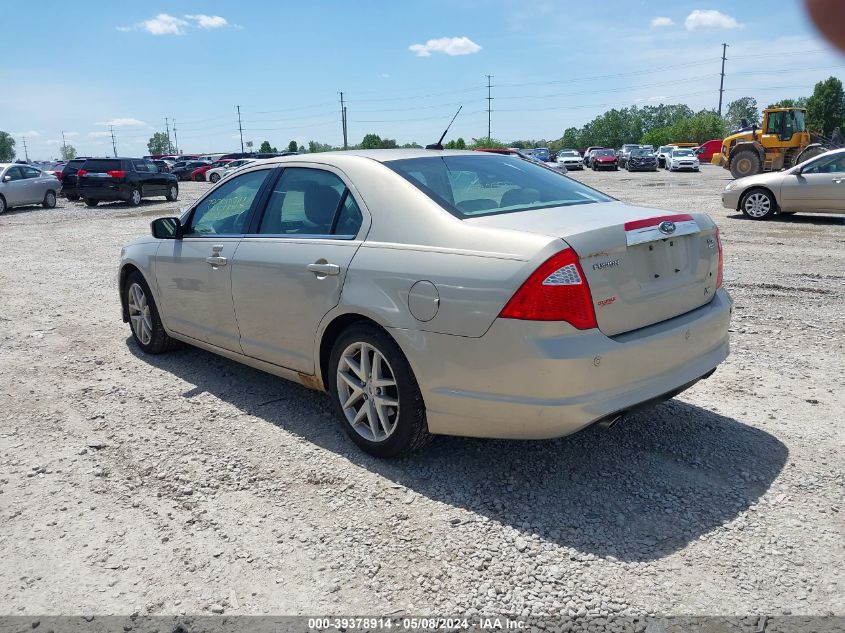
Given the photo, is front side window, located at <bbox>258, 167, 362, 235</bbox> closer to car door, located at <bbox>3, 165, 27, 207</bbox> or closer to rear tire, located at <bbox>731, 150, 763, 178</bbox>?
car door, located at <bbox>3, 165, 27, 207</bbox>

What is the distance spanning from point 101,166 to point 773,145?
981 inches

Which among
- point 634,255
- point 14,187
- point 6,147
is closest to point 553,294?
point 634,255

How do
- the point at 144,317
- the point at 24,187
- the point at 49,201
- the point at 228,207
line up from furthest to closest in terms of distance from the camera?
the point at 49,201 < the point at 24,187 < the point at 144,317 < the point at 228,207

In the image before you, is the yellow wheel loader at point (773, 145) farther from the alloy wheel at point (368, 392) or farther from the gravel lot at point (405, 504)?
the alloy wheel at point (368, 392)

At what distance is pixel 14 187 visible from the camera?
22953 mm

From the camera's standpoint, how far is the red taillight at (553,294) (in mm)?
3084

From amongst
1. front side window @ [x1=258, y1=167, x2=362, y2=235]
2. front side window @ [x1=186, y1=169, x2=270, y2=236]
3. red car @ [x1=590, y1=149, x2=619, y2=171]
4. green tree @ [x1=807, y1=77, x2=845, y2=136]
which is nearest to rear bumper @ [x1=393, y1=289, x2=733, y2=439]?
front side window @ [x1=258, y1=167, x2=362, y2=235]

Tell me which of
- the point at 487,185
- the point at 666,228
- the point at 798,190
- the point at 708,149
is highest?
the point at 487,185

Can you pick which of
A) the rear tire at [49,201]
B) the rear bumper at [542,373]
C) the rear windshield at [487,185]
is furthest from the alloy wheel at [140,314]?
the rear tire at [49,201]

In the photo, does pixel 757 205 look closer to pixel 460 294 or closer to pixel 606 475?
pixel 606 475

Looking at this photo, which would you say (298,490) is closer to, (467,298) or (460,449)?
(460,449)

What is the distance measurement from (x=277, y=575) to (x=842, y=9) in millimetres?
2801

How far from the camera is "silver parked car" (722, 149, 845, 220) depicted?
13164mm

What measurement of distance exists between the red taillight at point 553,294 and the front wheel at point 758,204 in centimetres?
1268
